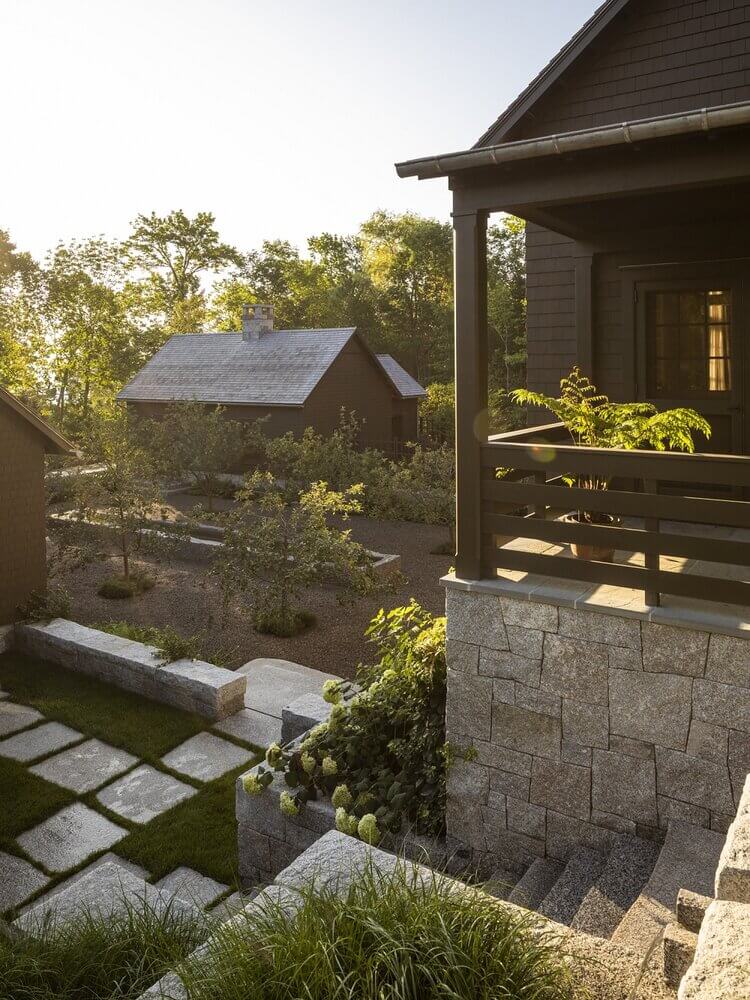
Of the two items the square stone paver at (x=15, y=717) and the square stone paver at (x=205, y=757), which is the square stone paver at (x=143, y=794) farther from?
the square stone paver at (x=15, y=717)

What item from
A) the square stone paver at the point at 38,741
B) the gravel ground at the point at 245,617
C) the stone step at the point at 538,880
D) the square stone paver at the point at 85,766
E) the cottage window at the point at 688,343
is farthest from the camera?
the gravel ground at the point at 245,617

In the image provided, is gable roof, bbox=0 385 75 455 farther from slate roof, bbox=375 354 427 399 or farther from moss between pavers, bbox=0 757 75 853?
slate roof, bbox=375 354 427 399

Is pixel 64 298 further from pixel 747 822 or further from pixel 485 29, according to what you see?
pixel 747 822

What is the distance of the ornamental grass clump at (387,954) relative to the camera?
3000 mm

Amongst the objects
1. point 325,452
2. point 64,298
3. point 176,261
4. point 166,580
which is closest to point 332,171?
point 176,261

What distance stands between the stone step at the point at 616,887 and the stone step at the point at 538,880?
1.30 feet

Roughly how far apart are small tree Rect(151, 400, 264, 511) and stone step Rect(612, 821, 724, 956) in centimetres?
1531

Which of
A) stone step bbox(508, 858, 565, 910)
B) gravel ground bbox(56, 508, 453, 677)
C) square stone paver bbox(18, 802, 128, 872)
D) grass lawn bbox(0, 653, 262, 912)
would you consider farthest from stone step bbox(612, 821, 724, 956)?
gravel ground bbox(56, 508, 453, 677)

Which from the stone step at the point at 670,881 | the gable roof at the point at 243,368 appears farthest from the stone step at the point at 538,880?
the gable roof at the point at 243,368

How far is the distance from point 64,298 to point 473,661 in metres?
33.0

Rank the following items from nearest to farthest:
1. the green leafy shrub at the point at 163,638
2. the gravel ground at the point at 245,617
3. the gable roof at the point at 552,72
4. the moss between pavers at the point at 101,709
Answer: the gable roof at the point at 552,72 < the moss between pavers at the point at 101,709 < the green leafy shrub at the point at 163,638 < the gravel ground at the point at 245,617

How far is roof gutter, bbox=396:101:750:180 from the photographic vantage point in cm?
409

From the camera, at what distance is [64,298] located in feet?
111

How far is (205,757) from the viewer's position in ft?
25.0
